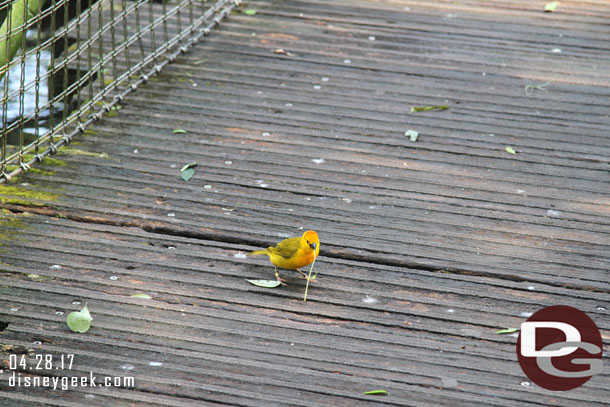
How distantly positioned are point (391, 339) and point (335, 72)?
262 centimetres

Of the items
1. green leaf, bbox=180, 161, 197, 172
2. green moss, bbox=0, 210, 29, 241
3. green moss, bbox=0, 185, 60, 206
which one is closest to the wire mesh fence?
green moss, bbox=0, 185, 60, 206

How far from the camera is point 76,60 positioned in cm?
455

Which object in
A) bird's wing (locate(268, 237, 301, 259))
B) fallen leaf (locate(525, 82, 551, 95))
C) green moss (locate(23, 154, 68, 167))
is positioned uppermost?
fallen leaf (locate(525, 82, 551, 95))

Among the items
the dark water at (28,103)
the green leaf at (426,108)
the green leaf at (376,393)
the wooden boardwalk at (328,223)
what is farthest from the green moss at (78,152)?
the green leaf at (376,393)

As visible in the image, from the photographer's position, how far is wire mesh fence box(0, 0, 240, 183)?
3.72 m

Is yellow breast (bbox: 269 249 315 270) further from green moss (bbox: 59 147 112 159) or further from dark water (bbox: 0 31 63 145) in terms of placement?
dark water (bbox: 0 31 63 145)

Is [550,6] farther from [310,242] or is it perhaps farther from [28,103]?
[28,103]

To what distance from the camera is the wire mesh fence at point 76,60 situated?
12.2 ft

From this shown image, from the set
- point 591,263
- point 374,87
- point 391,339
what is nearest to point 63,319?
point 391,339

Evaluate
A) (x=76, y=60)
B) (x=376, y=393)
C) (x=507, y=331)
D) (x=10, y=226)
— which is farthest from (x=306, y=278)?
(x=76, y=60)

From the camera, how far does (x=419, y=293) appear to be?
3.03 meters

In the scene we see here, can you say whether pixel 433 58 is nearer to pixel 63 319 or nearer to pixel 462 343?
pixel 462 343

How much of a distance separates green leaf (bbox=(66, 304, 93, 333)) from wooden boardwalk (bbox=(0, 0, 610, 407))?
3 cm

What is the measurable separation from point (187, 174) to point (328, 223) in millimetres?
821
